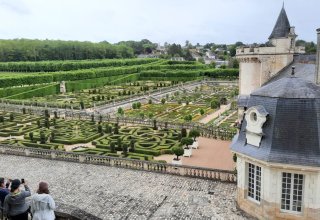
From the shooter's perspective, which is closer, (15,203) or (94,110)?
(15,203)

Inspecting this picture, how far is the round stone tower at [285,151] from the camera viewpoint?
12609mm

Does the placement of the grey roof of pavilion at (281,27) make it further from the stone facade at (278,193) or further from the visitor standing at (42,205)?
the visitor standing at (42,205)

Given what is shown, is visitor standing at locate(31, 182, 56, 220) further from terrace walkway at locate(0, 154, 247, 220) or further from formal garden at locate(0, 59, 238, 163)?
formal garden at locate(0, 59, 238, 163)

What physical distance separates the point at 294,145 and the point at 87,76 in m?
69.3

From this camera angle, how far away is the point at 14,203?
9195 mm

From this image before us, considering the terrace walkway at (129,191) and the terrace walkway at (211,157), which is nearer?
the terrace walkway at (129,191)

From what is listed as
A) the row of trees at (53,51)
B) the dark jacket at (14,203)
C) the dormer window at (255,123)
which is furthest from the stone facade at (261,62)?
the row of trees at (53,51)

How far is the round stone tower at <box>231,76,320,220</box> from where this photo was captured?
12609 mm

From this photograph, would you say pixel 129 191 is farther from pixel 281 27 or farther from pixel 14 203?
pixel 281 27

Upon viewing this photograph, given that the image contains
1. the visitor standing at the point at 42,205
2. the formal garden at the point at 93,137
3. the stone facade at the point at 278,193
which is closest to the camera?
the visitor standing at the point at 42,205

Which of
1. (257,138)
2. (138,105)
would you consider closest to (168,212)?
(257,138)

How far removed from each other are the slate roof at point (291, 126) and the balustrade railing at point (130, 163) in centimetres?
489

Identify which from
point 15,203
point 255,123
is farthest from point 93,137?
point 15,203

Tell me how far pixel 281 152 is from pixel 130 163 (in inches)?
394
